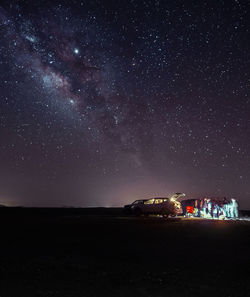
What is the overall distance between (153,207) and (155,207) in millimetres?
195

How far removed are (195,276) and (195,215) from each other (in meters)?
24.6

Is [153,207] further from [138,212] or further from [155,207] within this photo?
[138,212]

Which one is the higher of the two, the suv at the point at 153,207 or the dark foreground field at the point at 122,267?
the suv at the point at 153,207

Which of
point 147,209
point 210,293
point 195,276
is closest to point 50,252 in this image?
point 195,276

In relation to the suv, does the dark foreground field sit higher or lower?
lower

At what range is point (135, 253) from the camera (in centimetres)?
967

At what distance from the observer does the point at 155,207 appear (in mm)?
28031

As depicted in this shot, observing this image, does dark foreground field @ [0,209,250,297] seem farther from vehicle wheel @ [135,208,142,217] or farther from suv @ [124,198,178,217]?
vehicle wheel @ [135,208,142,217]

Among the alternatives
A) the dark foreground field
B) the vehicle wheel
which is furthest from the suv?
the dark foreground field

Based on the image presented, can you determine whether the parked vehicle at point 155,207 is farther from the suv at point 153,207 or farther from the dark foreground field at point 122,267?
the dark foreground field at point 122,267

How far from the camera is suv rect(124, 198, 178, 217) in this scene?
27609mm

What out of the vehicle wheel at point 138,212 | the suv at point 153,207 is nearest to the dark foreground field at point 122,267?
the suv at point 153,207

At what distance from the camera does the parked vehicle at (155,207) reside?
2761 centimetres

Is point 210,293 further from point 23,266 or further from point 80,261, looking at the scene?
point 23,266
